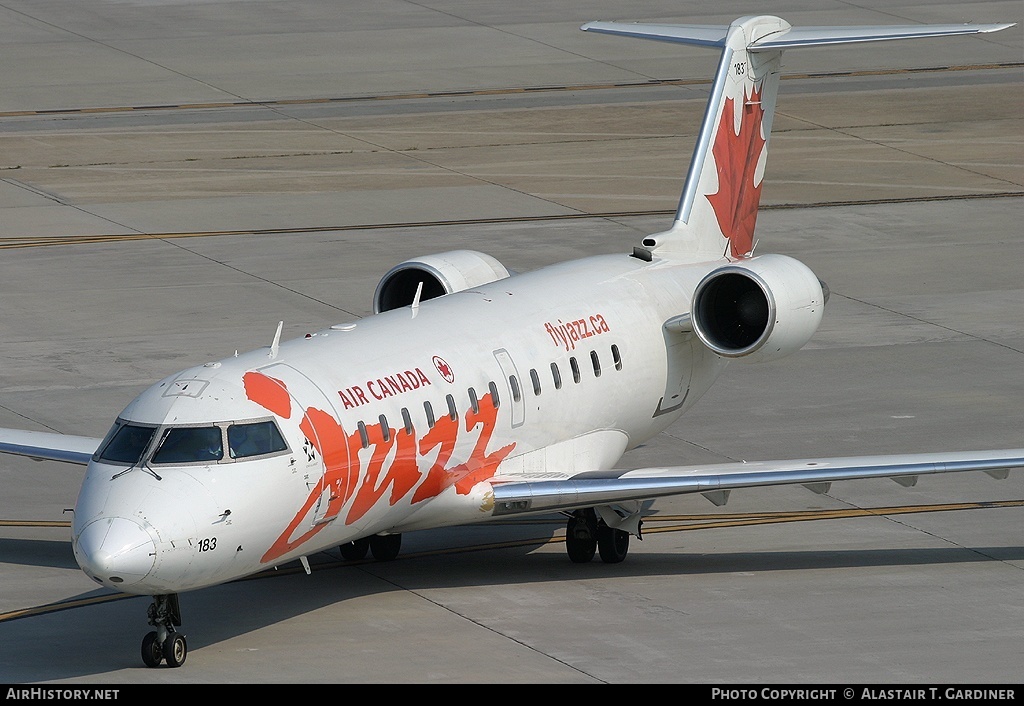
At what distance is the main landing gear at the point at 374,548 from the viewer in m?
22.9

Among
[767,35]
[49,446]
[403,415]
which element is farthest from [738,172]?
[49,446]

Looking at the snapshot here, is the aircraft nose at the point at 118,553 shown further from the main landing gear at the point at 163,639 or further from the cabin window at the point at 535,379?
the cabin window at the point at 535,379

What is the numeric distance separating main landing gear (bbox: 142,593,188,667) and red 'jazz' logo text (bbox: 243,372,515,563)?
3.74 feet

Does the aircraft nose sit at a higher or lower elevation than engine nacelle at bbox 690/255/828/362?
lower

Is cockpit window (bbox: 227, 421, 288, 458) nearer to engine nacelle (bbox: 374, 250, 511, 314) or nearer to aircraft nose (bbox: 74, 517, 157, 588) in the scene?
aircraft nose (bbox: 74, 517, 157, 588)

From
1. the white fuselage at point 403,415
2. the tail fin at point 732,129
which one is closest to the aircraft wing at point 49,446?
the white fuselage at point 403,415

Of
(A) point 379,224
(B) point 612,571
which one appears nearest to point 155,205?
(A) point 379,224

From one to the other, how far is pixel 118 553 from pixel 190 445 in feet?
5.17

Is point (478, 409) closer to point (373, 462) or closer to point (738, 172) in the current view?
point (373, 462)

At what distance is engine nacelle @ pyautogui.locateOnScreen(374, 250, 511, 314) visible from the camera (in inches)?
1009

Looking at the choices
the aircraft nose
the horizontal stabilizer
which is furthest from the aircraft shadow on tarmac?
the horizontal stabilizer

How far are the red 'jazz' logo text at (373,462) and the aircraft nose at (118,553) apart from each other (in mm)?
1778

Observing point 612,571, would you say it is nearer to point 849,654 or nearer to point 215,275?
point 849,654

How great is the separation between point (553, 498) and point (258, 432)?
3.94 meters
